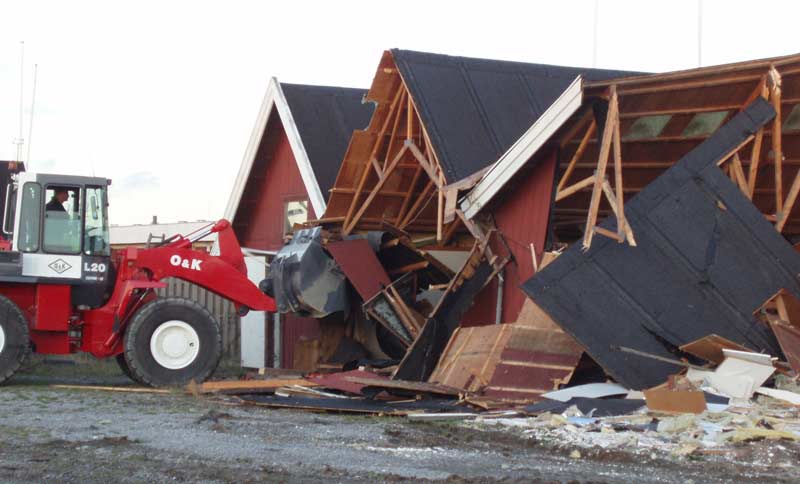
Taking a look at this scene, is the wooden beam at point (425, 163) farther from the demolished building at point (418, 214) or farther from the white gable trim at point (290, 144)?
the white gable trim at point (290, 144)

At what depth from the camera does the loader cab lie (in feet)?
62.1

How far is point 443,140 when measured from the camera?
20.3 metres

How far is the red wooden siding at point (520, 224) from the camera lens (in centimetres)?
1820

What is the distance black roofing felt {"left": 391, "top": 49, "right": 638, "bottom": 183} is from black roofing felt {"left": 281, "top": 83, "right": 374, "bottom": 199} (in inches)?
197

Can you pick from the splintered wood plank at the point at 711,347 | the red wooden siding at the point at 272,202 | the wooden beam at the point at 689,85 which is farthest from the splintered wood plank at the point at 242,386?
the red wooden siding at the point at 272,202

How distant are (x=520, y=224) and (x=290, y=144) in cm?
964

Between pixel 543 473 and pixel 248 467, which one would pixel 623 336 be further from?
pixel 248 467

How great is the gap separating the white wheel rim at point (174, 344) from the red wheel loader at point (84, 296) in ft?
0.05

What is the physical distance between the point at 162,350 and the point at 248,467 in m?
9.58

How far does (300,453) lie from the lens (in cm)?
1093

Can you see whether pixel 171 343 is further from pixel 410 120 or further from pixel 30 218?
pixel 410 120

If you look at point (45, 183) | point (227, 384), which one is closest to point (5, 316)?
point (45, 183)

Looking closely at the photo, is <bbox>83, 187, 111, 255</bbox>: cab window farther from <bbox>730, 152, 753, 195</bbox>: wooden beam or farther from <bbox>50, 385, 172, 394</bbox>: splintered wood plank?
<bbox>730, 152, 753, 195</bbox>: wooden beam

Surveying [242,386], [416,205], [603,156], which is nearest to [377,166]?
[416,205]
